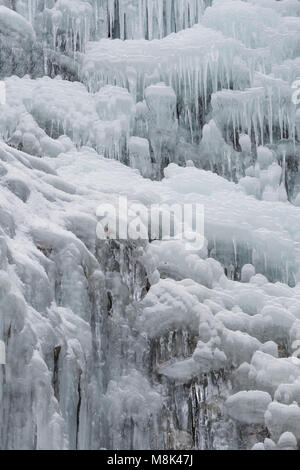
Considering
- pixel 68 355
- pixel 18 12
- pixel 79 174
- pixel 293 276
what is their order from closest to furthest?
pixel 68 355 < pixel 293 276 < pixel 79 174 < pixel 18 12

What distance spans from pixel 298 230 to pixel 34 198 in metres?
3.88

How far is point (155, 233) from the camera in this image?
26.3 feet

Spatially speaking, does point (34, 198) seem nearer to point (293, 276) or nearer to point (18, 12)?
point (293, 276)

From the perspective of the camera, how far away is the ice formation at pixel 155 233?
6199mm

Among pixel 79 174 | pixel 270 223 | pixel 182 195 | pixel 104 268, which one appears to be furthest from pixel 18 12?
pixel 104 268

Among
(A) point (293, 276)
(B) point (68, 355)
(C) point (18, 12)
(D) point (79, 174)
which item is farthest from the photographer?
(C) point (18, 12)

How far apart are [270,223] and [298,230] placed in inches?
16.0

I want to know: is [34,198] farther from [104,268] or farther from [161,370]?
[161,370]

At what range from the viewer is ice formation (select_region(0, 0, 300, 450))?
20.3 feet

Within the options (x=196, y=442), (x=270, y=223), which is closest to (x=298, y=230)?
(x=270, y=223)

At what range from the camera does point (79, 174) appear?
9797 mm
